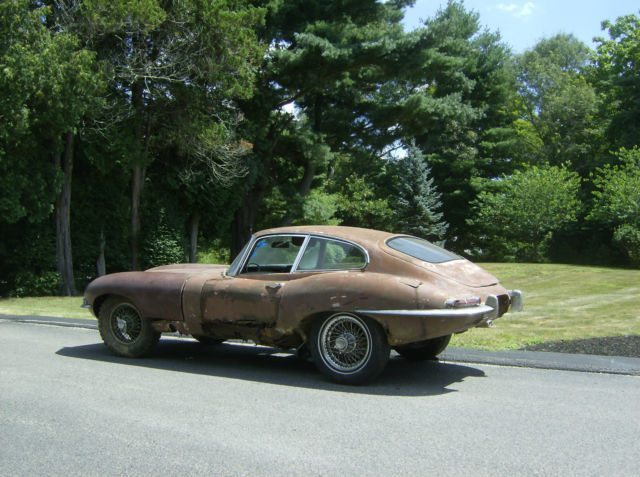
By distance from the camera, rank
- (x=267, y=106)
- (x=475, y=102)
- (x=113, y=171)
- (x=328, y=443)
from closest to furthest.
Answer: (x=328, y=443) → (x=113, y=171) → (x=267, y=106) → (x=475, y=102)

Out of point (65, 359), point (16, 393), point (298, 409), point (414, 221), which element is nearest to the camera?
point (298, 409)

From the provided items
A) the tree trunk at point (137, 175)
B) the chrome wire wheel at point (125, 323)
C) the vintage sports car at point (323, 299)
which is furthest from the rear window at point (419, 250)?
the tree trunk at point (137, 175)

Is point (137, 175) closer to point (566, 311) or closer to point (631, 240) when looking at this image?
point (566, 311)

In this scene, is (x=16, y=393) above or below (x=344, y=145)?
below

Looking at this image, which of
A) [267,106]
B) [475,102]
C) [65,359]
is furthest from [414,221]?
[65,359]

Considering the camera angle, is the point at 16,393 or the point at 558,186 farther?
the point at 558,186

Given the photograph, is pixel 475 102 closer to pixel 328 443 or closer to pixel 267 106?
pixel 267 106

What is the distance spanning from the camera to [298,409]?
5750 mm

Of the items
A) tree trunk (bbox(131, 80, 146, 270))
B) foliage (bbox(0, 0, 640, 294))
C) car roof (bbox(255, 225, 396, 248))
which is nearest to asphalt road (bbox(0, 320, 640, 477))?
car roof (bbox(255, 225, 396, 248))

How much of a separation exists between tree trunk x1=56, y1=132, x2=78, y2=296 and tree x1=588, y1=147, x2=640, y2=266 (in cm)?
2378

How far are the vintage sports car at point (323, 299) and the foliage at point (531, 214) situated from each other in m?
28.5

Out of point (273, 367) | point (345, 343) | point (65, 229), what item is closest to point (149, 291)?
point (273, 367)

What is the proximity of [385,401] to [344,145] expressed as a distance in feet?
89.6

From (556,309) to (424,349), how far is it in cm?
709
